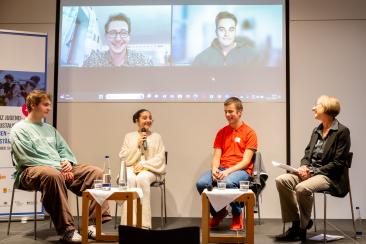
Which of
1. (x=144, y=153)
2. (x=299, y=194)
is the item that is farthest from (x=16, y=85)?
(x=299, y=194)

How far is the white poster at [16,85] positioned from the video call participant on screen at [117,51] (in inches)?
23.7

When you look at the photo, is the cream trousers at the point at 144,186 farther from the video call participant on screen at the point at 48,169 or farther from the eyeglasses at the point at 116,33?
the eyeglasses at the point at 116,33

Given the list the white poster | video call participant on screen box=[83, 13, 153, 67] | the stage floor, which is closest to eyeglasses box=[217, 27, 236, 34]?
video call participant on screen box=[83, 13, 153, 67]

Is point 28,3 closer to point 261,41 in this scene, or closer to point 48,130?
point 48,130

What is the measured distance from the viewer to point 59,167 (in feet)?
12.4

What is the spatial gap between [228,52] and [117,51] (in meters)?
1.26

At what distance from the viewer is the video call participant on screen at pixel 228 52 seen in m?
4.96

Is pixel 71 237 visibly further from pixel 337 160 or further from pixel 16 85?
pixel 337 160

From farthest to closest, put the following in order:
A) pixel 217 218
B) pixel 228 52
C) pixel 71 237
Answer: pixel 228 52 → pixel 217 218 → pixel 71 237

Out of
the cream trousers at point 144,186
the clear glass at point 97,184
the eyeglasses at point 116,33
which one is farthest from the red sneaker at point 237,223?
the eyeglasses at point 116,33

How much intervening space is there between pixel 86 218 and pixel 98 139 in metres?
1.83

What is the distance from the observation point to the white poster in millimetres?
4469

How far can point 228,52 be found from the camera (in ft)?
16.3

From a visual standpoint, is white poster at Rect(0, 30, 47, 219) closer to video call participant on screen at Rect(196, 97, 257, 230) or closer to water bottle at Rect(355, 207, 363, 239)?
video call participant on screen at Rect(196, 97, 257, 230)
